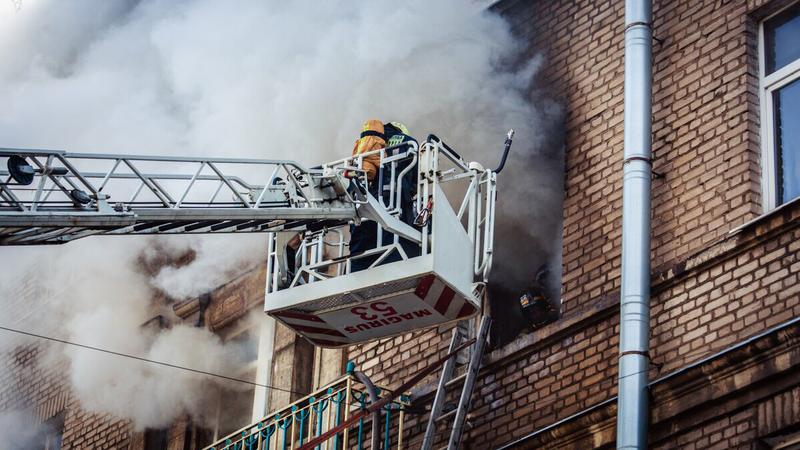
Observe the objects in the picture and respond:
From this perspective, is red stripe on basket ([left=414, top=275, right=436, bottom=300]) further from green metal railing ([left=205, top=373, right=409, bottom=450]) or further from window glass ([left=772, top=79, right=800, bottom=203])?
window glass ([left=772, top=79, right=800, bottom=203])

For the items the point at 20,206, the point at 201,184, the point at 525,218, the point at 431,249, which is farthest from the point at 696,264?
the point at 201,184

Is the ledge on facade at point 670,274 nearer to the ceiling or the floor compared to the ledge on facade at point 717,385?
nearer to the ceiling

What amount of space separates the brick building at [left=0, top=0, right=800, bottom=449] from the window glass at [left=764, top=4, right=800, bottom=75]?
0.4 inches

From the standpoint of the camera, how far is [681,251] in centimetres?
1073

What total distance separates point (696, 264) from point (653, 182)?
3.13 ft

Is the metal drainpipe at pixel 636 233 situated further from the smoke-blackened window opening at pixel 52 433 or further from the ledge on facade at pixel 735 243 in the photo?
the smoke-blackened window opening at pixel 52 433

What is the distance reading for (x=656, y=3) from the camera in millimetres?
11961

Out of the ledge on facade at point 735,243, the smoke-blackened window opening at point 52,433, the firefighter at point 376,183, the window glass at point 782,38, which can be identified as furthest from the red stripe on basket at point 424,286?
the smoke-blackened window opening at point 52,433

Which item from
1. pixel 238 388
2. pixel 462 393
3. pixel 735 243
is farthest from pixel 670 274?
pixel 238 388

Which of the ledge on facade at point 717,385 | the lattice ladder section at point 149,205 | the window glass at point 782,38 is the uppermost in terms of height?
the window glass at point 782,38

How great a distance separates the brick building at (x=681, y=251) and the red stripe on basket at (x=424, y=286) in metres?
0.89

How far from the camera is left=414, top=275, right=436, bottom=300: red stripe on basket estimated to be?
11069 millimetres

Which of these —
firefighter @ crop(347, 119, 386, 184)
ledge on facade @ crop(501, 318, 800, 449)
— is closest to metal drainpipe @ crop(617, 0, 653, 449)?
ledge on facade @ crop(501, 318, 800, 449)

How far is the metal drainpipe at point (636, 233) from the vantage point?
1005 cm
